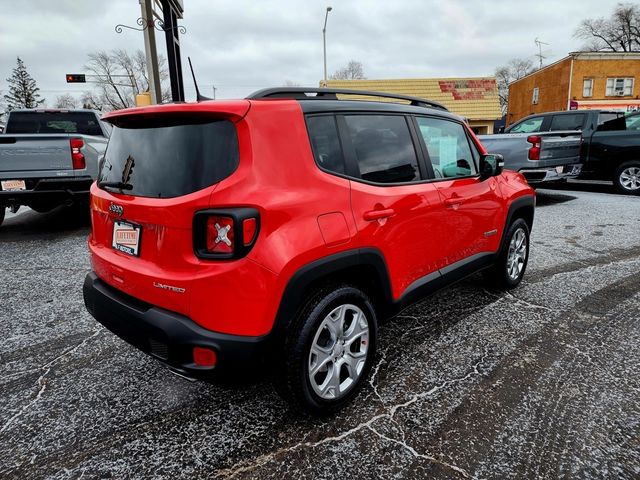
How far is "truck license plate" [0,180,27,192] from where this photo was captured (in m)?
5.66

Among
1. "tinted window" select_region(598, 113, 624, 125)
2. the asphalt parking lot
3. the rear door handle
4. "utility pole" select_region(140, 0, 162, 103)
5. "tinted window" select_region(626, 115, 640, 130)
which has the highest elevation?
"utility pole" select_region(140, 0, 162, 103)

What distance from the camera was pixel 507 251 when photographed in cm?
385

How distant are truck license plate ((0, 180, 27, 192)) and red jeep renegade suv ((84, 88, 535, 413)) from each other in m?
4.13

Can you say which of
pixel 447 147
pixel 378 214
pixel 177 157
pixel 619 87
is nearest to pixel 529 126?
pixel 447 147

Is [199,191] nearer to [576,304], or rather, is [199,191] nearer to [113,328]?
[113,328]

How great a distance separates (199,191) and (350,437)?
143 cm

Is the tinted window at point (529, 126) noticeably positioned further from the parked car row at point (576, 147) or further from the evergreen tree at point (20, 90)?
the evergreen tree at point (20, 90)

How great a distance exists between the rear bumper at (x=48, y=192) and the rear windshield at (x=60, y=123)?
93.0 inches

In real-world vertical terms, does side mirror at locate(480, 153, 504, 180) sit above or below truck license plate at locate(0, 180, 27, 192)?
above

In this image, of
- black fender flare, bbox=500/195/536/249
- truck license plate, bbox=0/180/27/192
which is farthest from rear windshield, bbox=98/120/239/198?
truck license plate, bbox=0/180/27/192

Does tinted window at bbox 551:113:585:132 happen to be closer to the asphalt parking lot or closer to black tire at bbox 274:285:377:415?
the asphalt parking lot

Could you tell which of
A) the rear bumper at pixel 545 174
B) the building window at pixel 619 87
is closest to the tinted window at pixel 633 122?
the rear bumper at pixel 545 174

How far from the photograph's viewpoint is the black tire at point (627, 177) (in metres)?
9.29

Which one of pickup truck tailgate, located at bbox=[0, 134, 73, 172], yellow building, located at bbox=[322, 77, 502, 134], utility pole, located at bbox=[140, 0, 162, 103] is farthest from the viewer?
yellow building, located at bbox=[322, 77, 502, 134]
